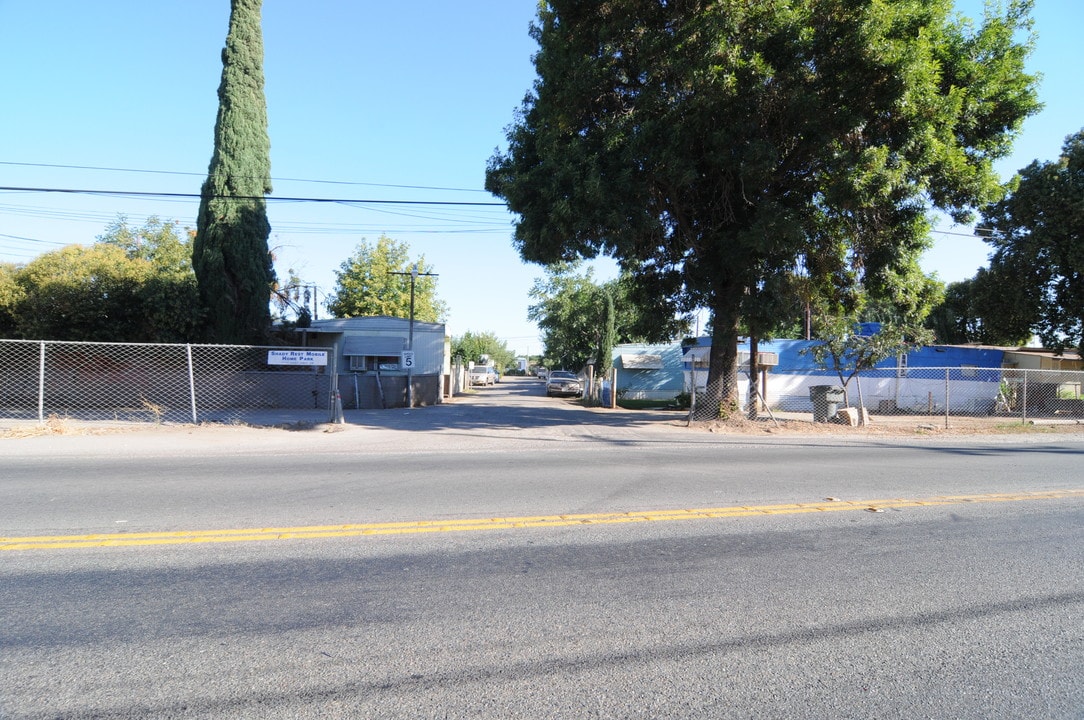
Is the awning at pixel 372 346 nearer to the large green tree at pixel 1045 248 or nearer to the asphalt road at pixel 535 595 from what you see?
the asphalt road at pixel 535 595

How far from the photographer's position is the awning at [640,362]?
116ft

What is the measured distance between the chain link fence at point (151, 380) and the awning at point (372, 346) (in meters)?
7.88

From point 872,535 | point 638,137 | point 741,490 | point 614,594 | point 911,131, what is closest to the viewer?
point 614,594

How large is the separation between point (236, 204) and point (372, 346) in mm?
9339

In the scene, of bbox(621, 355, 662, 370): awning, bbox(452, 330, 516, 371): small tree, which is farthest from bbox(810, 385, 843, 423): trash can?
bbox(452, 330, 516, 371): small tree

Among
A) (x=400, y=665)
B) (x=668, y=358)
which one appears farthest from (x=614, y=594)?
(x=668, y=358)

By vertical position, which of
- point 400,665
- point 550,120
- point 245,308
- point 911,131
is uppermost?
point 550,120

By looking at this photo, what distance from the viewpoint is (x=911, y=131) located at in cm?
1375

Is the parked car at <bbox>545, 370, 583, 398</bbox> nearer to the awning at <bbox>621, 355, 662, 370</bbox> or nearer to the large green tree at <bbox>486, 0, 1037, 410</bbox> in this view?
the awning at <bbox>621, 355, 662, 370</bbox>

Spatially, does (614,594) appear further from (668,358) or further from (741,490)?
(668,358)

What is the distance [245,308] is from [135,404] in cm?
496

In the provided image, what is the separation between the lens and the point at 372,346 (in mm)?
30172

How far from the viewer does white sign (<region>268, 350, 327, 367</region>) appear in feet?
51.5

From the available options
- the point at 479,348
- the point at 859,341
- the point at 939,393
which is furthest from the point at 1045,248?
the point at 479,348
